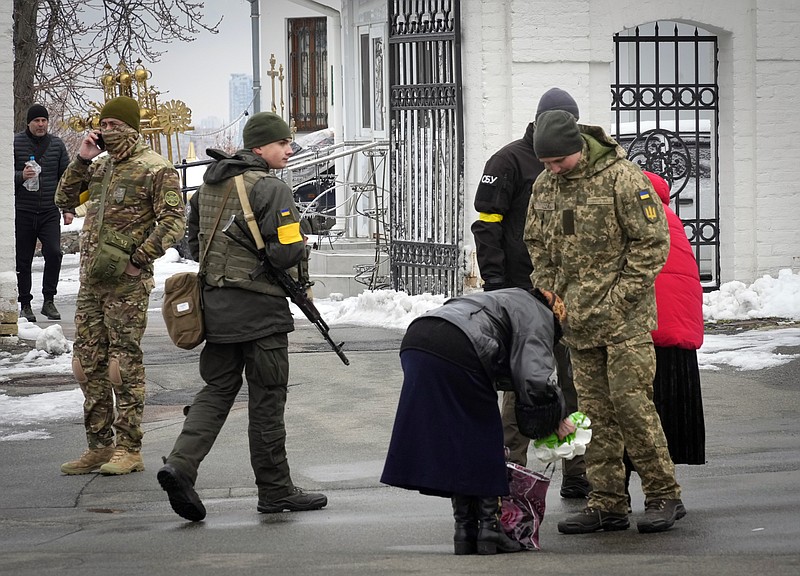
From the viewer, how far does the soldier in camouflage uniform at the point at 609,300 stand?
5.66 meters

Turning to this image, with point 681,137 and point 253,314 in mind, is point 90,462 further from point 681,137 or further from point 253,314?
point 681,137

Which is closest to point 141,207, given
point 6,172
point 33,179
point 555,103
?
point 555,103

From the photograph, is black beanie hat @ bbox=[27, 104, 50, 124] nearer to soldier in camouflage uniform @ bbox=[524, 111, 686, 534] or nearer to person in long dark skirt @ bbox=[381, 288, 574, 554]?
soldier in camouflage uniform @ bbox=[524, 111, 686, 534]

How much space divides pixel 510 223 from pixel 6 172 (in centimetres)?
652

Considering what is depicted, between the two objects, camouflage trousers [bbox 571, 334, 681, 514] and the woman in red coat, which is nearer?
camouflage trousers [bbox 571, 334, 681, 514]

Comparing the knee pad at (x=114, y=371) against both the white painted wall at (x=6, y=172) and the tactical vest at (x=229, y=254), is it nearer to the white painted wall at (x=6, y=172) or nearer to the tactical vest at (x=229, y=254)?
the tactical vest at (x=229, y=254)

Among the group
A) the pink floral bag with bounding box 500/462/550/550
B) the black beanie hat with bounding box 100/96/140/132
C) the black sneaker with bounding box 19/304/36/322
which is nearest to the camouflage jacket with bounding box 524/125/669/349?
the pink floral bag with bounding box 500/462/550/550

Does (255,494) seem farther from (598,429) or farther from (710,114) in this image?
(710,114)

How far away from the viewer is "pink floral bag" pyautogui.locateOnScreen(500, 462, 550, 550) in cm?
550

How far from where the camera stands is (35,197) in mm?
13531

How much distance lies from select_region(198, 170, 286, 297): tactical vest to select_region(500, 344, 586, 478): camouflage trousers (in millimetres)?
1237

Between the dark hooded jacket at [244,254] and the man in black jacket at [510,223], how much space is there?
3.15 feet

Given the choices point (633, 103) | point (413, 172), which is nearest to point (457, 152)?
point (413, 172)

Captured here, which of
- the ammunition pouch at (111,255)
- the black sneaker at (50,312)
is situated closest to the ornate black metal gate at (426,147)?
the black sneaker at (50,312)
